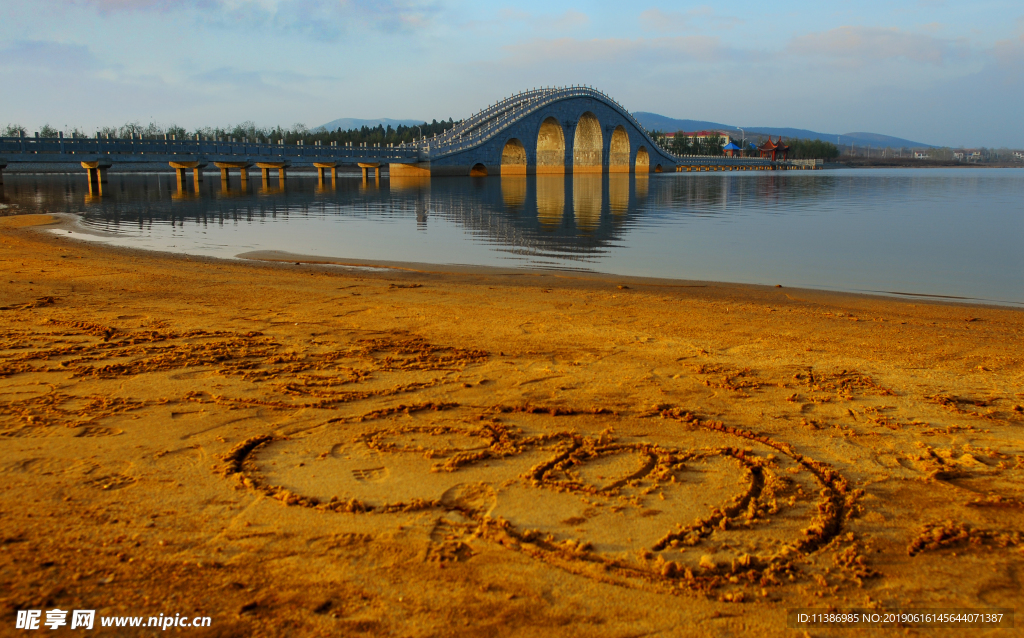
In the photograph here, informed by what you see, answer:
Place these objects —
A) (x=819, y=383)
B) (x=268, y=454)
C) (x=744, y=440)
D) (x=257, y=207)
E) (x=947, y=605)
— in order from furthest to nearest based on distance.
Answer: (x=257, y=207) → (x=819, y=383) → (x=744, y=440) → (x=268, y=454) → (x=947, y=605)

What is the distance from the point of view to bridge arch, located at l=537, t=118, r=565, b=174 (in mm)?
75125

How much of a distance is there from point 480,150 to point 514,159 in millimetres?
9464

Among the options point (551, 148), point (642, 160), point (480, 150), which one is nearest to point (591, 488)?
point (480, 150)

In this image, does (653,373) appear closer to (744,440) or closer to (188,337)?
(744,440)

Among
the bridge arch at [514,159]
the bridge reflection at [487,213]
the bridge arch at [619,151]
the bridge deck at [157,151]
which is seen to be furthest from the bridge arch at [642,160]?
the bridge reflection at [487,213]

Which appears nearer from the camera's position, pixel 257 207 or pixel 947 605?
pixel 947 605

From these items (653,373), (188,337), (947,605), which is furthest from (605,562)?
(188,337)

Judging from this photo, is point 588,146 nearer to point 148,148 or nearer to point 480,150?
point 480,150

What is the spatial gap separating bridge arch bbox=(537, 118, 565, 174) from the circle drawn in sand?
7347cm

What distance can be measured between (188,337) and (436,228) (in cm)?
1200

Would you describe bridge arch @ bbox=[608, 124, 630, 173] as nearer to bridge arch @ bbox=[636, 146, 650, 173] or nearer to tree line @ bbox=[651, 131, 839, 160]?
bridge arch @ bbox=[636, 146, 650, 173]

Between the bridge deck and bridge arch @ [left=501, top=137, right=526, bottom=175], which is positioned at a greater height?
bridge arch @ [left=501, top=137, right=526, bottom=175]

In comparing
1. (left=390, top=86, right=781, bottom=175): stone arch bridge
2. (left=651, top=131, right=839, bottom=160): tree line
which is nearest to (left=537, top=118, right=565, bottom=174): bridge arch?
(left=390, top=86, right=781, bottom=175): stone arch bridge

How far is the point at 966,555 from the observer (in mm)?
2502
